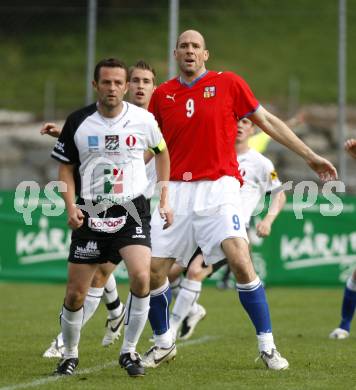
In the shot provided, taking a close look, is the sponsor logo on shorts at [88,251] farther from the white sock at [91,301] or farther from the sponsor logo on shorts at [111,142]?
the white sock at [91,301]

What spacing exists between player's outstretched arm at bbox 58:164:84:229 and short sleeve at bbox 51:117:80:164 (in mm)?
64

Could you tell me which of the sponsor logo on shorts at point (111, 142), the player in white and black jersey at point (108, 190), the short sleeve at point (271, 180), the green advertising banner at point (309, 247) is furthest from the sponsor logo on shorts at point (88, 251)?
the green advertising banner at point (309, 247)

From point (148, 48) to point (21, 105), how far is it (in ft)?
23.0

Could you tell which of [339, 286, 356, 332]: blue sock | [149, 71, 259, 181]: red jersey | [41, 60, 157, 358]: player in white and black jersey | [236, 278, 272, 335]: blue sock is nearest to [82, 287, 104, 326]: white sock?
[41, 60, 157, 358]: player in white and black jersey

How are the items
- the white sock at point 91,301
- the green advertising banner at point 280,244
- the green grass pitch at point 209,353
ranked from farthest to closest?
the green advertising banner at point 280,244 < the white sock at point 91,301 < the green grass pitch at point 209,353

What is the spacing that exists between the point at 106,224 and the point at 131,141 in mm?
615

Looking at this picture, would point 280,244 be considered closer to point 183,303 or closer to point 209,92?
point 183,303

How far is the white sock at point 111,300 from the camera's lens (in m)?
9.71

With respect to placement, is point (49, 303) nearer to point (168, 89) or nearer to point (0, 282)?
point (0, 282)

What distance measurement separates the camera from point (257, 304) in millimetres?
7734

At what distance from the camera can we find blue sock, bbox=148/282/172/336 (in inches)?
322

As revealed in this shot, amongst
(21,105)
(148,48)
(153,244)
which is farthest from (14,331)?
(148,48)

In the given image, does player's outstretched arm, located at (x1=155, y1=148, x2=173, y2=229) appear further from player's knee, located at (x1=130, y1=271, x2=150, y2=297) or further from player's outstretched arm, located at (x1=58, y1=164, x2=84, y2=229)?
player's outstretched arm, located at (x1=58, y1=164, x2=84, y2=229)

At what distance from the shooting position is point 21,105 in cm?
2516
